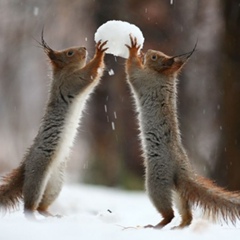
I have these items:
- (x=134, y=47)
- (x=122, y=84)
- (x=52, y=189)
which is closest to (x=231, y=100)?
(x=122, y=84)

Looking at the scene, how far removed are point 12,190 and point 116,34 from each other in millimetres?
1488

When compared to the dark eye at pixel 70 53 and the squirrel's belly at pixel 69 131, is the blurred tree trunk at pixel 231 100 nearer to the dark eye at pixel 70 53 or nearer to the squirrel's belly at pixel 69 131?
the dark eye at pixel 70 53

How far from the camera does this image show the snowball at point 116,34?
6.86 m

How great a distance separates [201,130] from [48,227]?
9528 mm

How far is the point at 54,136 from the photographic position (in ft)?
21.6

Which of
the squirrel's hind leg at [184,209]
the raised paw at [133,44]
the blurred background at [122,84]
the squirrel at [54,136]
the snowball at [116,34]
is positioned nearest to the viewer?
the squirrel's hind leg at [184,209]

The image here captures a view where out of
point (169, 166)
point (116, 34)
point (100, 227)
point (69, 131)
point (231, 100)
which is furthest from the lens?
point (231, 100)

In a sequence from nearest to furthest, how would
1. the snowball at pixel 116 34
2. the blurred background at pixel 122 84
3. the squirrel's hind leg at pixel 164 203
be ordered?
the squirrel's hind leg at pixel 164 203
the snowball at pixel 116 34
the blurred background at pixel 122 84

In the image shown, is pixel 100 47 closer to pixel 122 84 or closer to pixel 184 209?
pixel 184 209

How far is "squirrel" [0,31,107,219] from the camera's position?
6395 millimetres

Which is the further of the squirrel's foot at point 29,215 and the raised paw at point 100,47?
the raised paw at point 100,47

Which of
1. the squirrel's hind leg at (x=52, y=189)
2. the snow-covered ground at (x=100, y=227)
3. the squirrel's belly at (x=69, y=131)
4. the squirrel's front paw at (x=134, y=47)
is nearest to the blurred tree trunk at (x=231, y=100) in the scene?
the snow-covered ground at (x=100, y=227)

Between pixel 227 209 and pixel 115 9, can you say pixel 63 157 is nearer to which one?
pixel 227 209

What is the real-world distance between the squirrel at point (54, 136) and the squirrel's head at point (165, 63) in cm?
40
